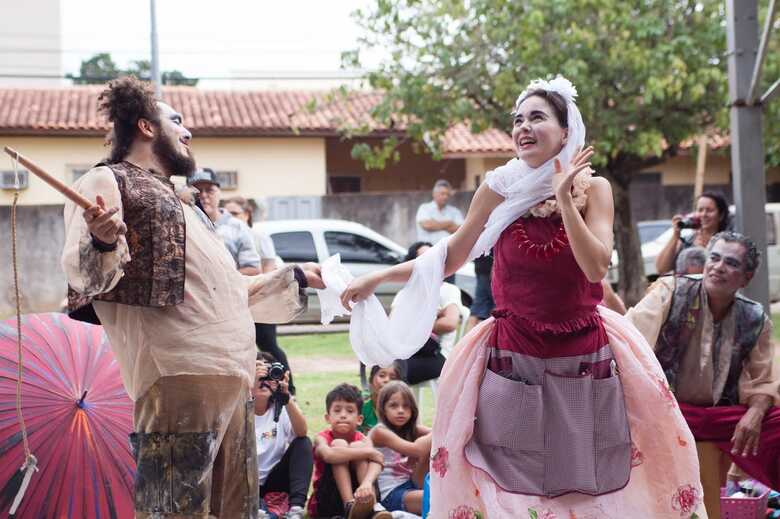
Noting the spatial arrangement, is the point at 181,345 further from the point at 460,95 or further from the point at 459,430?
the point at 460,95

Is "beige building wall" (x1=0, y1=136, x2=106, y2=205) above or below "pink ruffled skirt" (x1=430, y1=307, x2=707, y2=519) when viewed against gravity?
above

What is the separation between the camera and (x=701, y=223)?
717 cm

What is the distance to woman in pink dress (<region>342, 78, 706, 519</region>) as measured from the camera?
3.81m

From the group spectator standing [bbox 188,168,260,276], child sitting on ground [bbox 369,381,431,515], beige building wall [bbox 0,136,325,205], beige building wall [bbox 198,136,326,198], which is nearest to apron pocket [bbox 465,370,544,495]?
child sitting on ground [bbox 369,381,431,515]

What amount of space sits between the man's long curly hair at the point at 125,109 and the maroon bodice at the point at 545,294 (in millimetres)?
1354

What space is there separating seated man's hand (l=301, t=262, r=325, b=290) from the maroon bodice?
0.84 meters

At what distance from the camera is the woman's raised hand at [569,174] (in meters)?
3.62

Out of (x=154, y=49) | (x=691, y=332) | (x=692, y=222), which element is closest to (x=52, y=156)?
(x=154, y=49)

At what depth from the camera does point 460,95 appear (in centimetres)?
1578

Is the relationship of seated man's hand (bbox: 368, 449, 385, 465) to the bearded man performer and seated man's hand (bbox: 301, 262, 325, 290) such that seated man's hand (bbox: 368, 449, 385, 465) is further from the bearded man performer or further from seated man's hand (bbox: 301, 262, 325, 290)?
the bearded man performer

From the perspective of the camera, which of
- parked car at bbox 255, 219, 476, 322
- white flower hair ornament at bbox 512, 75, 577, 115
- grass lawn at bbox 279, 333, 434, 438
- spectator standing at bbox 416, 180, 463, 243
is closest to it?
white flower hair ornament at bbox 512, 75, 577, 115

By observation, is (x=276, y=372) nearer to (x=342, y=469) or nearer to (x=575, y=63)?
(x=342, y=469)

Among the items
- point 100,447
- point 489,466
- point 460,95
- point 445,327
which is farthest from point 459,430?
point 460,95

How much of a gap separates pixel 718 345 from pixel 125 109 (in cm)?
289
